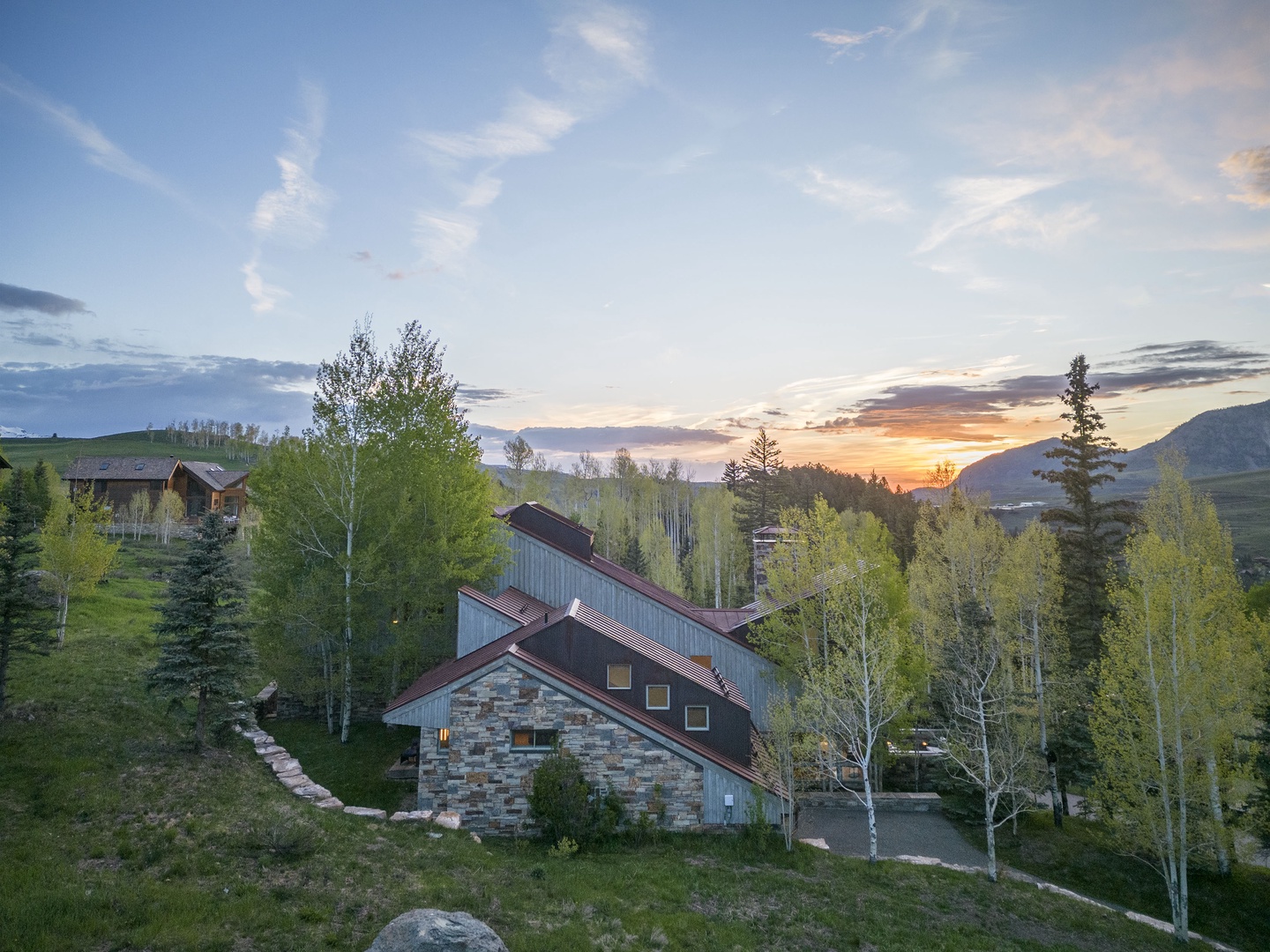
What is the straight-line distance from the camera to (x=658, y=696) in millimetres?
20250

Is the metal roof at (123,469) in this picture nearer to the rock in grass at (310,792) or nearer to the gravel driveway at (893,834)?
the rock in grass at (310,792)

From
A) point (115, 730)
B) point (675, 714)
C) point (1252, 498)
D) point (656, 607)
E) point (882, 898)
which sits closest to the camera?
point (882, 898)

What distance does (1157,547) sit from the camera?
60.1 feet

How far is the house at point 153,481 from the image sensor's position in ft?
236

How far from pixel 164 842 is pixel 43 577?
74.2 ft

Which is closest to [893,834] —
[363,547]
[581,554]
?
[581,554]

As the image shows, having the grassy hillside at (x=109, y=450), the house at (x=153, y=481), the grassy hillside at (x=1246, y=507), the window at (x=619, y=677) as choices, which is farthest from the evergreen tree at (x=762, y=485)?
the grassy hillside at (x=109, y=450)

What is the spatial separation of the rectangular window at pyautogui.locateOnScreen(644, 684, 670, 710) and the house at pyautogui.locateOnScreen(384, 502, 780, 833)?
0.03m

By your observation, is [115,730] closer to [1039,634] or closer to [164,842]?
[164,842]

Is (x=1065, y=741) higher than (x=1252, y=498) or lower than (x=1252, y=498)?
lower

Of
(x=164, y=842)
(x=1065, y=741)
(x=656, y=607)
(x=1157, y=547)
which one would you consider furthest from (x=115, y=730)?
(x=1065, y=741)

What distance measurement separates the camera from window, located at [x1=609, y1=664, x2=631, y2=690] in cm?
2002

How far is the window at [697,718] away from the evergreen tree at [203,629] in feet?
42.1

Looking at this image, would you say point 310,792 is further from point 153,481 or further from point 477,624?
point 153,481
